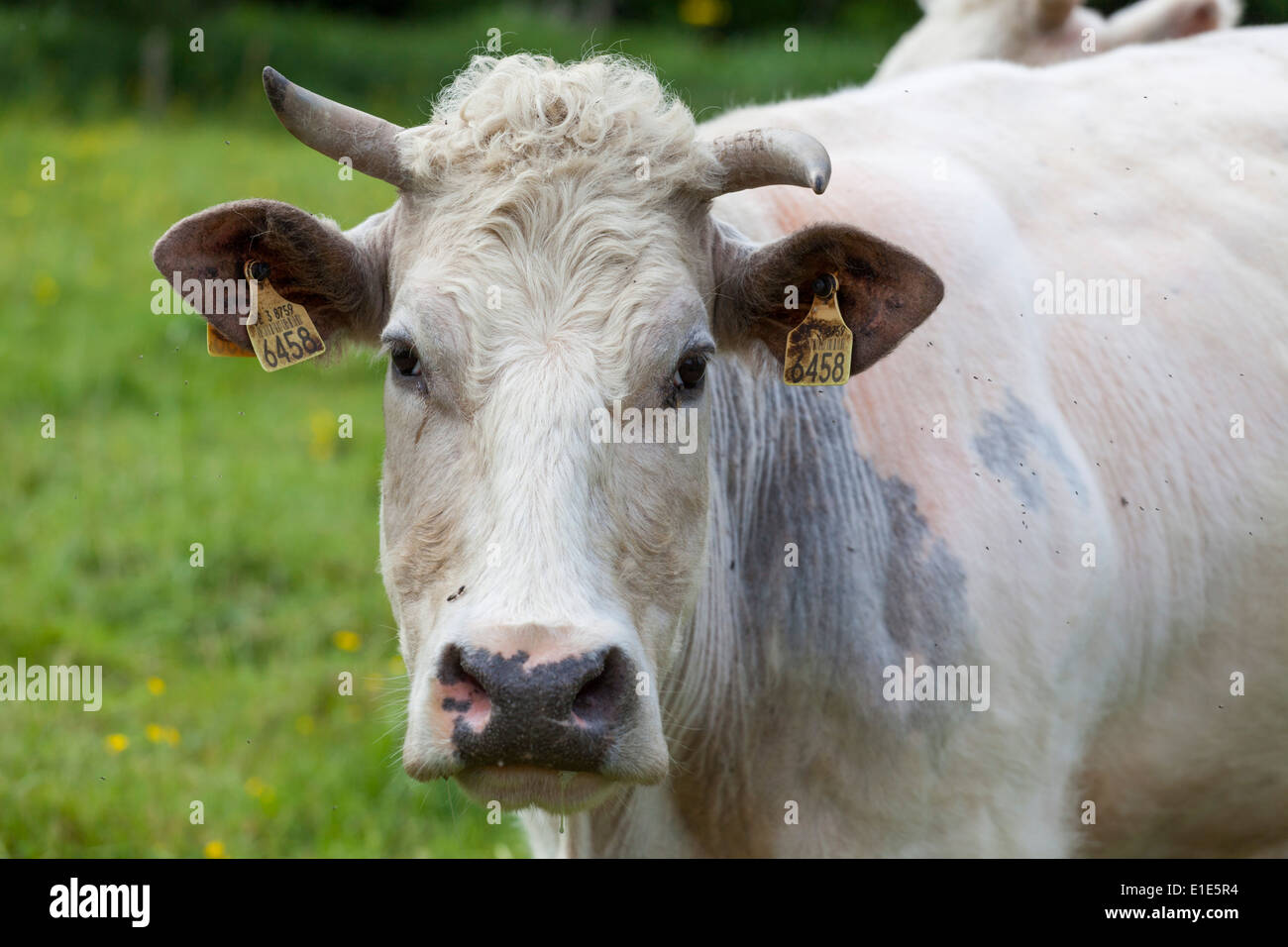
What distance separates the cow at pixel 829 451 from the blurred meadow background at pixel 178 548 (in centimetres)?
44

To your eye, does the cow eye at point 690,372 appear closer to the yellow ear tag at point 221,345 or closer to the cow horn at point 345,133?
the cow horn at point 345,133

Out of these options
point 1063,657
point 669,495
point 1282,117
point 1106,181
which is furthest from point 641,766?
point 1282,117

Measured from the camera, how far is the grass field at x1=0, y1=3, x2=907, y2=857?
5305 mm

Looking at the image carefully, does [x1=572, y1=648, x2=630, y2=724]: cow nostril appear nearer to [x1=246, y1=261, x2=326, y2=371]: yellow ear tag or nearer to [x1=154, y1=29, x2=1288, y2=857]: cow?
[x1=154, y1=29, x2=1288, y2=857]: cow

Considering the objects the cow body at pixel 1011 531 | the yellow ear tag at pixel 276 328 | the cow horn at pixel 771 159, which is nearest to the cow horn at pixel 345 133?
the yellow ear tag at pixel 276 328

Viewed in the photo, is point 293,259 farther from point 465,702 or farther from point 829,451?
point 829,451

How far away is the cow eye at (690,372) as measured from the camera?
10.9ft

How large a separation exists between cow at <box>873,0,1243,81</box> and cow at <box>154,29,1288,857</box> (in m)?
2.91

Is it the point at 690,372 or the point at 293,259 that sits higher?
the point at 293,259

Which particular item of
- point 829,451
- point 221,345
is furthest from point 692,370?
point 221,345

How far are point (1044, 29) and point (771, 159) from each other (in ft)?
15.5

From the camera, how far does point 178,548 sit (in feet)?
23.7
